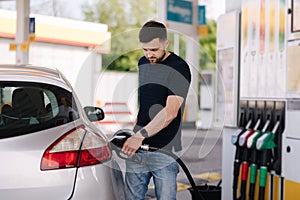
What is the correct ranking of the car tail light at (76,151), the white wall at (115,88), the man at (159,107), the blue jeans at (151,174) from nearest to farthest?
the white wall at (115,88) → the car tail light at (76,151) → the man at (159,107) → the blue jeans at (151,174)

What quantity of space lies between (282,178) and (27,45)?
300 inches

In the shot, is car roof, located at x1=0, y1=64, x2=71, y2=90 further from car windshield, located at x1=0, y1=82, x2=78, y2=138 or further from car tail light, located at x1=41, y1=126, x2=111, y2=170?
car tail light, located at x1=41, y1=126, x2=111, y2=170

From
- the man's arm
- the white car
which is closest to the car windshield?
the white car

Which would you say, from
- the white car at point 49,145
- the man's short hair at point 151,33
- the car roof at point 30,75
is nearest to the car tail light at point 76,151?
the white car at point 49,145

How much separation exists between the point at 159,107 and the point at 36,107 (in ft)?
2.50

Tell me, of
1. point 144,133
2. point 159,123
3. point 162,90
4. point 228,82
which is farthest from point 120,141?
point 228,82

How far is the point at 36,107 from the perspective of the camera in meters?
2.86

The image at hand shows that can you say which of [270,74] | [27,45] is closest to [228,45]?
[270,74]

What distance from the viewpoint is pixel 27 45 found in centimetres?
1022

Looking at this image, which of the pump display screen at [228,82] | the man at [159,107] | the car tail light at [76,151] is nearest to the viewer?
the car tail light at [76,151]

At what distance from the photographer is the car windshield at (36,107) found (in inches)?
106

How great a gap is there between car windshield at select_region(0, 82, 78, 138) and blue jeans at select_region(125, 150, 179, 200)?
0.53 m

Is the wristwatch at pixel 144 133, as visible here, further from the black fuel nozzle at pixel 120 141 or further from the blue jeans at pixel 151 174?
the blue jeans at pixel 151 174

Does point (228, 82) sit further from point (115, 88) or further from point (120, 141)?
point (115, 88)
